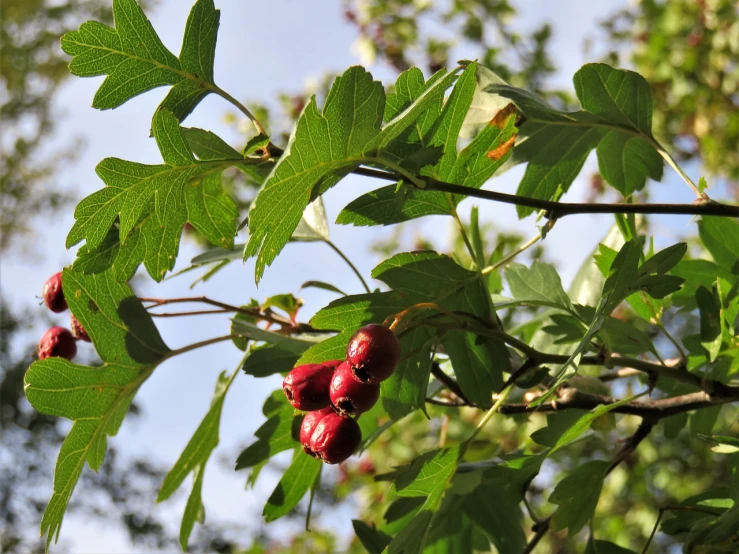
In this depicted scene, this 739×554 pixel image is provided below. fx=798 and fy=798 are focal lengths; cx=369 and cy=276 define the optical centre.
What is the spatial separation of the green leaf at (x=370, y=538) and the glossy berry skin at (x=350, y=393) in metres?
0.44

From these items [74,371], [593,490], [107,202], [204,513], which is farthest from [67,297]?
[593,490]

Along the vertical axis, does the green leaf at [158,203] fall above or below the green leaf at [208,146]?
below

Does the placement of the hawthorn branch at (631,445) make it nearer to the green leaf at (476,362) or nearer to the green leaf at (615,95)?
the green leaf at (476,362)

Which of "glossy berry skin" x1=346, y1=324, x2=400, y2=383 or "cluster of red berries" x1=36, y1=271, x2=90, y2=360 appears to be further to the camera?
"cluster of red berries" x1=36, y1=271, x2=90, y2=360

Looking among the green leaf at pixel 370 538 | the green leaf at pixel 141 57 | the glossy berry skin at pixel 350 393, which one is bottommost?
the green leaf at pixel 370 538

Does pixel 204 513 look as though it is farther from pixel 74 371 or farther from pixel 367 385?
pixel 367 385

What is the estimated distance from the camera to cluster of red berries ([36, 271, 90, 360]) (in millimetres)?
1213

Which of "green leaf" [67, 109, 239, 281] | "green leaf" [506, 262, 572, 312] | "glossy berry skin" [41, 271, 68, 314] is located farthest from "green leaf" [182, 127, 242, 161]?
"green leaf" [506, 262, 572, 312]

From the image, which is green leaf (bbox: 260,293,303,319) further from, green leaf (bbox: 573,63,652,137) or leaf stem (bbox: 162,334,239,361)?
green leaf (bbox: 573,63,652,137)

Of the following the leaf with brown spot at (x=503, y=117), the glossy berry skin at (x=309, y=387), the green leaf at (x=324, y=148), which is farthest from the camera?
the leaf with brown spot at (x=503, y=117)

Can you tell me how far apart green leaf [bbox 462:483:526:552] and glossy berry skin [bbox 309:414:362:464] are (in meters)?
0.43

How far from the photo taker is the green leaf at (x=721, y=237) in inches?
47.9

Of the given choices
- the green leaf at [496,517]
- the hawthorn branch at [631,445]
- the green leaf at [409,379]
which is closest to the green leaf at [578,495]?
the hawthorn branch at [631,445]

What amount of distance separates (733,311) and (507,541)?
54 cm
